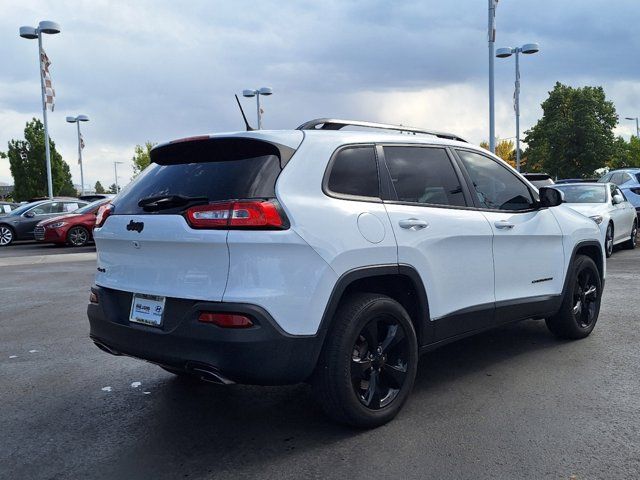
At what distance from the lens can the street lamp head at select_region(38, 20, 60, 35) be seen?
84.9 ft

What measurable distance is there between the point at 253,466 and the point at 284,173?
5.22ft

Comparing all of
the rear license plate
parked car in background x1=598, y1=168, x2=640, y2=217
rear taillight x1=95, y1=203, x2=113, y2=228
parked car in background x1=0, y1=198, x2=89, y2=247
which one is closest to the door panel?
the rear license plate

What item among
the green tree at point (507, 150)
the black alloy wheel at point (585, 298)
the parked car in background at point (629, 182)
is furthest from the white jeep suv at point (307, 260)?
the green tree at point (507, 150)

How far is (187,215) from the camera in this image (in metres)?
3.37

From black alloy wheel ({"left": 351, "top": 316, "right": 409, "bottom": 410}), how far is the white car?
9.33 m

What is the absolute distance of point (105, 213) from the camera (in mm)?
4074

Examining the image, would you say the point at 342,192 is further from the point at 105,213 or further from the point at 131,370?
the point at 131,370

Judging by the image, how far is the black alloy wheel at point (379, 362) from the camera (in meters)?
3.65

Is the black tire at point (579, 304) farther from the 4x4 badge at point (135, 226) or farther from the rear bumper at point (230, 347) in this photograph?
the 4x4 badge at point (135, 226)

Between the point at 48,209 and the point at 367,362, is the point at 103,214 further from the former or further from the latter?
the point at 48,209

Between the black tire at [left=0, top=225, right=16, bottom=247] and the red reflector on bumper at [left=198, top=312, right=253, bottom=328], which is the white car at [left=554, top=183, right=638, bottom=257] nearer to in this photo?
the red reflector on bumper at [left=198, top=312, right=253, bottom=328]

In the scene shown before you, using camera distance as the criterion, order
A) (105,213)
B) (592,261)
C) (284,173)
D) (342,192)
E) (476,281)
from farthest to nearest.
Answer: (592,261) < (476,281) < (105,213) < (342,192) < (284,173)

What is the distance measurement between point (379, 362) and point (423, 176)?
52.9 inches

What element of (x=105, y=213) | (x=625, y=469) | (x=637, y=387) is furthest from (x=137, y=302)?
(x=637, y=387)
